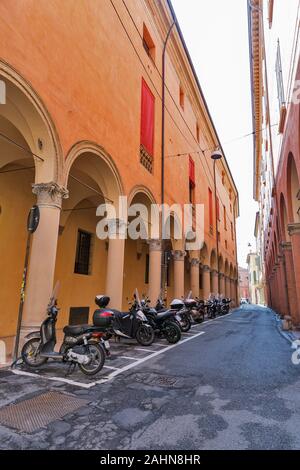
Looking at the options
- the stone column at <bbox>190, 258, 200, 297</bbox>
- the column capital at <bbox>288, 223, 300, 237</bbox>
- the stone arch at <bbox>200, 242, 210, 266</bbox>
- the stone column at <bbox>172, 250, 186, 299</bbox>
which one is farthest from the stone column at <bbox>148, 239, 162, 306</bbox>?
the stone arch at <bbox>200, 242, 210, 266</bbox>

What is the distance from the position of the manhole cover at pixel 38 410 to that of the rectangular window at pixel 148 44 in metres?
14.1

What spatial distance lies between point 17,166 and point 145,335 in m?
6.19

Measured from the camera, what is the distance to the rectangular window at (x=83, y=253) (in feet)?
38.5

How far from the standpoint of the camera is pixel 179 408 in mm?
3332

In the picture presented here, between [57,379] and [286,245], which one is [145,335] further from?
[286,245]

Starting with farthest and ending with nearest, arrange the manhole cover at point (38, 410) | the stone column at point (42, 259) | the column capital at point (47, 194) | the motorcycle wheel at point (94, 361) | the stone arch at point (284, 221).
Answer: the stone arch at point (284, 221) < the column capital at point (47, 194) < the stone column at point (42, 259) < the motorcycle wheel at point (94, 361) < the manhole cover at point (38, 410)

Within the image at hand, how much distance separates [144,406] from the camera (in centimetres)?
338

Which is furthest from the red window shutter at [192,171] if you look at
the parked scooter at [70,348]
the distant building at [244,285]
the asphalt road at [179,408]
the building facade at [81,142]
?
the distant building at [244,285]

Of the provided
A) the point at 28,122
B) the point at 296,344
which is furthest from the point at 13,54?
the point at 296,344

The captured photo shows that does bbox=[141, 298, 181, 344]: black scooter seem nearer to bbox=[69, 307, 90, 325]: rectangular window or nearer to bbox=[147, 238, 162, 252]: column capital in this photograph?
bbox=[147, 238, 162, 252]: column capital

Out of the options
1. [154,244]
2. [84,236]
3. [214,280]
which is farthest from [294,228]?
[214,280]

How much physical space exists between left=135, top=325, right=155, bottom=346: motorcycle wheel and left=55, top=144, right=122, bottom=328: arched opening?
342 centimetres

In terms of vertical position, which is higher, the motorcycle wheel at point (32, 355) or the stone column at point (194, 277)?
the stone column at point (194, 277)

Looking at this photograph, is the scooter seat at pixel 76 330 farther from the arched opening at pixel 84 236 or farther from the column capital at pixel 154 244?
the column capital at pixel 154 244
